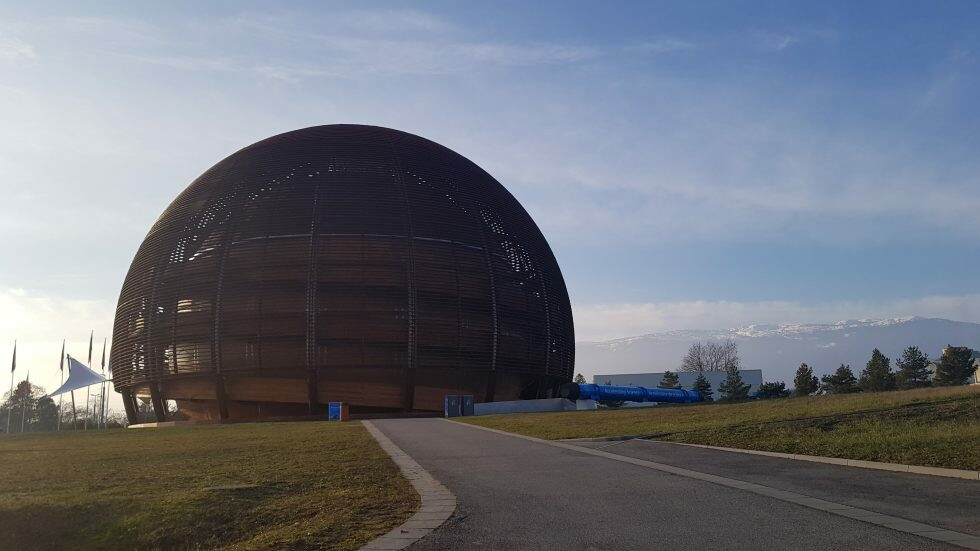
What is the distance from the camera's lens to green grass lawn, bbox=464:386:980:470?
13.1 m

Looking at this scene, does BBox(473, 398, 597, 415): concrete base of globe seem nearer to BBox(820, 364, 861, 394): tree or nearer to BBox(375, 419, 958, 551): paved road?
BBox(375, 419, 958, 551): paved road

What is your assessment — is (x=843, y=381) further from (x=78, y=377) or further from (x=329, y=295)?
(x=78, y=377)

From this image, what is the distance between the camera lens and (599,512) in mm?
8500

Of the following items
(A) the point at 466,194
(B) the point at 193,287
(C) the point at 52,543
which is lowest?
(C) the point at 52,543

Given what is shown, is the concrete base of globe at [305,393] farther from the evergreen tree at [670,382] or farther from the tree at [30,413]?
the tree at [30,413]

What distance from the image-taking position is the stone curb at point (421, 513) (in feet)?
23.0

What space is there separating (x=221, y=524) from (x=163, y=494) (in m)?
2.54

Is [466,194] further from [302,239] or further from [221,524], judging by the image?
[221,524]

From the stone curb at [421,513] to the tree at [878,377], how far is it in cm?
7802

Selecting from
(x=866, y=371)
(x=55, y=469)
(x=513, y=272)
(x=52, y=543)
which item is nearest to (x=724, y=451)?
(x=52, y=543)

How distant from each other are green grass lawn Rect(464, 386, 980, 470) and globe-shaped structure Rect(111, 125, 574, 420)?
22.6m

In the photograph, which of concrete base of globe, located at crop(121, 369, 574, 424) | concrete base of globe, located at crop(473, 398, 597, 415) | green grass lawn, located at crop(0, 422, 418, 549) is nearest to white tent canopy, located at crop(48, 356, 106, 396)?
concrete base of globe, located at crop(121, 369, 574, 424)

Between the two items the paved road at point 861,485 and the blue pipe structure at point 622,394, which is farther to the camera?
the blue pipe structure at point 622,394

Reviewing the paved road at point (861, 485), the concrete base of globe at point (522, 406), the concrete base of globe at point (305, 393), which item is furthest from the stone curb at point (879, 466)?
the concrete base of globe at point (305, 393)
